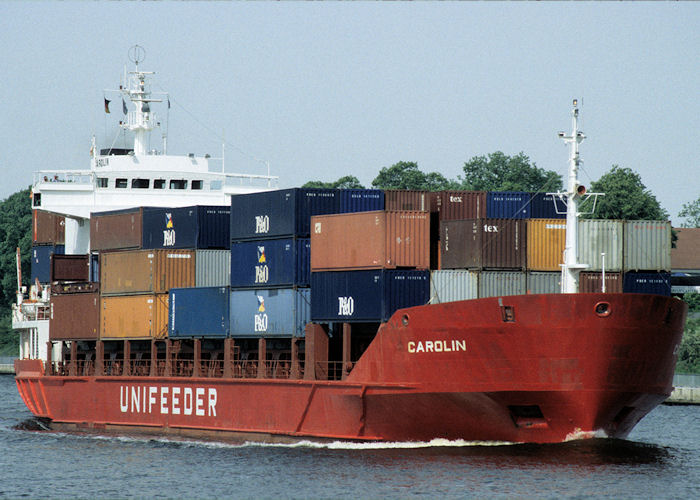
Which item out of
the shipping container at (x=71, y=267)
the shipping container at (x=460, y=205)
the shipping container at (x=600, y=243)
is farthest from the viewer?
the shipping container at (x=71, y=267)

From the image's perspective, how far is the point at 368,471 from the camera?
29.4 metres

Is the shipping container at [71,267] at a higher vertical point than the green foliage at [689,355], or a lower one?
higher

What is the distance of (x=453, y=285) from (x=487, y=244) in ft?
4.89

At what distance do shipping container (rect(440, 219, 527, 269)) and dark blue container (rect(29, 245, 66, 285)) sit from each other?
82.2 ft

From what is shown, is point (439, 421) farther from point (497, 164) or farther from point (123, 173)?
point (497, 164)

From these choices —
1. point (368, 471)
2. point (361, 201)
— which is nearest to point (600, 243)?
point (361, 201)

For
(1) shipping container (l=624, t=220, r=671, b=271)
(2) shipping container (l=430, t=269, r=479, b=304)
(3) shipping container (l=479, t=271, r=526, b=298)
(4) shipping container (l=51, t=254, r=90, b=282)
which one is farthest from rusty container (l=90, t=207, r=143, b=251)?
(1) shipping container (l=624, t=220, r=671, b=271)

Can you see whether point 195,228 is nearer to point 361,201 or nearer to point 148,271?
point 148,271

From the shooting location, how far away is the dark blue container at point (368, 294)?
3195 centimetres

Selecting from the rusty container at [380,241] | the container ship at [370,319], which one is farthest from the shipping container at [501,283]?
the rusty container at [380,241]

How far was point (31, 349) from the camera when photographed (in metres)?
51.9

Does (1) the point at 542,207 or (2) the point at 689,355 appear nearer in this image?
(1) the point at 542,207

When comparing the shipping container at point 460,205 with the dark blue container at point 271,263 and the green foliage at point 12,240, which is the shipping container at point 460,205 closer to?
the dark blue container at point 271,263

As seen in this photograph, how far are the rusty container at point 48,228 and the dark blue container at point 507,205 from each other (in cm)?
2387
